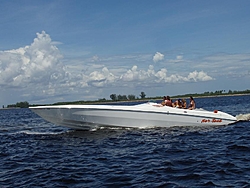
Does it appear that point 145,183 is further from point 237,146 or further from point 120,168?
point 237,146

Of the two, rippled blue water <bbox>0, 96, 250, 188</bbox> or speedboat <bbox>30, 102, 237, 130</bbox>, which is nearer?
rippled blue water <bbox>0, 96, 250, 188</bbox>

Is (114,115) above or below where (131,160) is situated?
above

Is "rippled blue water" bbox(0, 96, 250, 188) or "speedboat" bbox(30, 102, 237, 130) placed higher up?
"speedboat" bbox(30, 102, 237, 130)

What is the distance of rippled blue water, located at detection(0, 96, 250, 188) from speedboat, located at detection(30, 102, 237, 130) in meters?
0.67

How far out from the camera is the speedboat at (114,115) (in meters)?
15.6

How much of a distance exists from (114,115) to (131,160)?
19.9 ft

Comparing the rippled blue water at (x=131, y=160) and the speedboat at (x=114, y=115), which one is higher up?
the speedboat at (x=114, y=115)

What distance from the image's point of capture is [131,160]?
385 inches

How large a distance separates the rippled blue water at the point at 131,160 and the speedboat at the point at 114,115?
669 mm

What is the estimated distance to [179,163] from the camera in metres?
9.15

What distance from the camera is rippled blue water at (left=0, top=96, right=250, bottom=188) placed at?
7.62 metres

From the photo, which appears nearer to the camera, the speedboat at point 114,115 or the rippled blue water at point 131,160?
the rippled blue water at point 131,160

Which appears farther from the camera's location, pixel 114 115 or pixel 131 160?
pixel 114 115

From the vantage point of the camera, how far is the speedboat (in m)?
15.6
